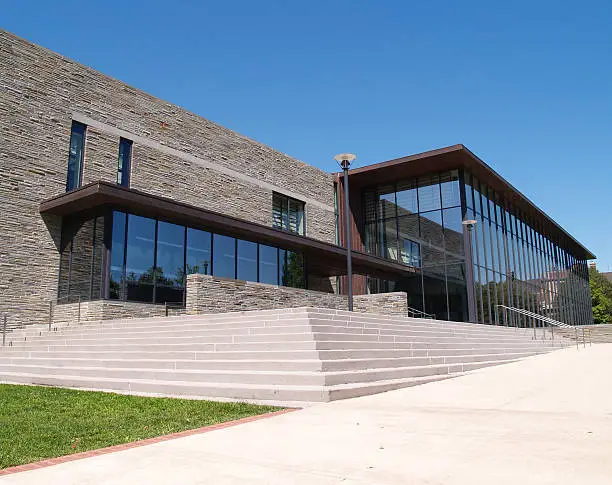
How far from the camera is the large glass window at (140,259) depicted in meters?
18.7

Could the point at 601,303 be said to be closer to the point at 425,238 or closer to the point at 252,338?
the point at 425,238

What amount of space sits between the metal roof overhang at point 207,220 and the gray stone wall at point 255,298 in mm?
2786

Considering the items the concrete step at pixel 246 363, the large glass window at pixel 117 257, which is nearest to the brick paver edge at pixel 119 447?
the concrete step at pixel 246 363

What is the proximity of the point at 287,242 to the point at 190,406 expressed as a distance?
16871 mm

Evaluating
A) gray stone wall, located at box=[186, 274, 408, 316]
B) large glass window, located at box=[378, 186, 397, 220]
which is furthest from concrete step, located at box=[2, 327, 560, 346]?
large glass window, located at box=[378, 186, 397, 220]

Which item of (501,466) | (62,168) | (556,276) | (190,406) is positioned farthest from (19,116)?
(556,276)

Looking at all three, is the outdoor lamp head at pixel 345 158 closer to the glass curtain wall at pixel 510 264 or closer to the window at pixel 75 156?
the window at pixel 75 156

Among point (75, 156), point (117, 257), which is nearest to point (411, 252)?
point (117, 257)

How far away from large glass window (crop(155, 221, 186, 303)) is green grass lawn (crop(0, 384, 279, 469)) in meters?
10.2

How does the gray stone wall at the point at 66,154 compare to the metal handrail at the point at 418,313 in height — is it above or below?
above

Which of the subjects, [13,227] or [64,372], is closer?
[64,372]

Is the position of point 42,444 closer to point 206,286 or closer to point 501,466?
point 501,466

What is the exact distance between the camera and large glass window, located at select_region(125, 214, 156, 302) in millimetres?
18734

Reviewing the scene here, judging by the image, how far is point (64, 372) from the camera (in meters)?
12.0
